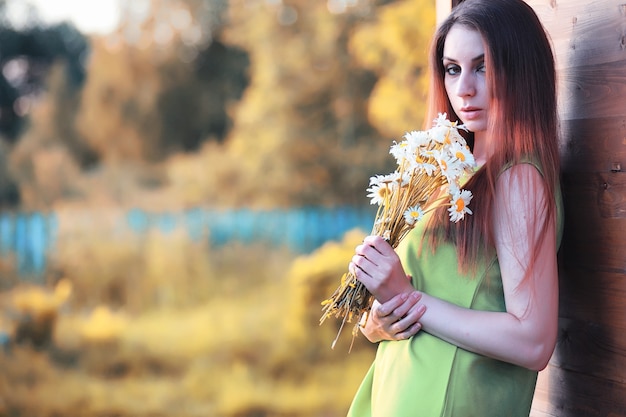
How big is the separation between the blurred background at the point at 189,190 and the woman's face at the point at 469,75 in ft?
15.0

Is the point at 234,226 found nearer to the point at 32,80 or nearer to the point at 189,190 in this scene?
the point at 189,190

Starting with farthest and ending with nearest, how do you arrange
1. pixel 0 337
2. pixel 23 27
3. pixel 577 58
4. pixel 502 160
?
pixel 23 27, pixel 0 337, pixel 577 58, pixel 502 160

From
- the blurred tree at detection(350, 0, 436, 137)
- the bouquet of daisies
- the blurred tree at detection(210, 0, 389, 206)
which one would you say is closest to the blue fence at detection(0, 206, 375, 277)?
the blurred tree at detection(210, 0, 389, 206)

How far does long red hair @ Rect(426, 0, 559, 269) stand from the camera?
51.7 inches

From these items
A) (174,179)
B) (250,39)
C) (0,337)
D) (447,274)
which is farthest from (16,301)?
(447,274)

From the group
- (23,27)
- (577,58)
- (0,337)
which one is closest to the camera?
(577,58)

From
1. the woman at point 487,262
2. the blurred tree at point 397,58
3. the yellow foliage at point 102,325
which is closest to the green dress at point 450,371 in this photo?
the woman at point 487,262

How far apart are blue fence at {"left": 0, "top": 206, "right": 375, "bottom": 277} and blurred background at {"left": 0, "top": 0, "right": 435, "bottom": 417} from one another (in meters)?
0.01

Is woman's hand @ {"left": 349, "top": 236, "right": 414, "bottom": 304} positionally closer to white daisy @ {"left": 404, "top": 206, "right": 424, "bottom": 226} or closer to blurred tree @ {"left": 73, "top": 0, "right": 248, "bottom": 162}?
white daisy @ {"left": 404, "top": 206, "right": 424, "bottom": 226}

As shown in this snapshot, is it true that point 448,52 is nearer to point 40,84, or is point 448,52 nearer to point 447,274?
point 447,274

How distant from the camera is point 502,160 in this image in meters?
1.31

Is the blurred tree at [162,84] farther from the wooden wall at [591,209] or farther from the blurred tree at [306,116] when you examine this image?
the wooden wall at [591,209]

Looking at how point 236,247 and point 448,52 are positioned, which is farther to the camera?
point 236,247

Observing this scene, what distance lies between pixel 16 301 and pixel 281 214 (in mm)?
2155
